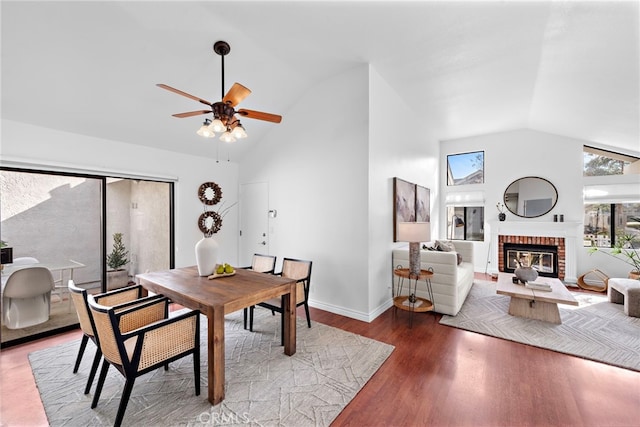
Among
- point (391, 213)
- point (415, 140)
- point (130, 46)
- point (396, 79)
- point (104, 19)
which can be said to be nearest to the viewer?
point (104, 19)

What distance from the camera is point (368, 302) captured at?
3.27 metres

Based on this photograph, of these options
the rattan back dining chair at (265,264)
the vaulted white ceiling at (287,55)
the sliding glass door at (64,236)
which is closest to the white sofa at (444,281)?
the rattan back dining chair at (265,264)

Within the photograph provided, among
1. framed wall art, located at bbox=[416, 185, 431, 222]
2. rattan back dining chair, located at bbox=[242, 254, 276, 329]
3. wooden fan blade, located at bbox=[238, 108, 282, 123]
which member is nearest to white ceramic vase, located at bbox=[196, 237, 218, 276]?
rattan back dining chair, located at bbox=[242, 254, 276, 329]

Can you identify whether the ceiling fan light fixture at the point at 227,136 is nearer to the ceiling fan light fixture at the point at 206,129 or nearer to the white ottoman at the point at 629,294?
the ceiling fan light fixture at the point at 206,129

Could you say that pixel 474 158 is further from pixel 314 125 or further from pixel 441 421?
pixel 441 421

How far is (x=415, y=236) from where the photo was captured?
319 centimetres

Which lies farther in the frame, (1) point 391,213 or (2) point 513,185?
(2) point 513,185

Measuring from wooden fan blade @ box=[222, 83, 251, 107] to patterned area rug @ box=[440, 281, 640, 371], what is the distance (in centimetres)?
338

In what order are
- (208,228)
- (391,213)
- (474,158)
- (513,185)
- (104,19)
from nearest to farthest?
(104,19), (391,213), (208,228), (513,185), (474,158)

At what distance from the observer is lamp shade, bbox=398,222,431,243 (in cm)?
317

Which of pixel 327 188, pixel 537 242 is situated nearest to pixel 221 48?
pixel 327 188

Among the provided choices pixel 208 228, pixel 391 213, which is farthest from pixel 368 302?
pixel 208 228

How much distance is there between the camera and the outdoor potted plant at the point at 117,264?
3553 mm

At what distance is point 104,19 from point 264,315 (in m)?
3.50
